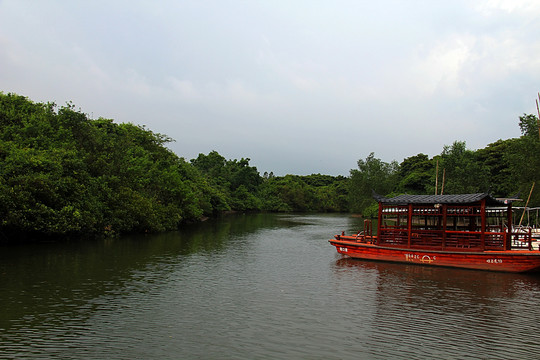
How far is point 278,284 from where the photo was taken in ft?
49.5

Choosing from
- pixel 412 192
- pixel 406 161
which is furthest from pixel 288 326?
pixel 406 161

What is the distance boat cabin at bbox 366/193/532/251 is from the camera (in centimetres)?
1778

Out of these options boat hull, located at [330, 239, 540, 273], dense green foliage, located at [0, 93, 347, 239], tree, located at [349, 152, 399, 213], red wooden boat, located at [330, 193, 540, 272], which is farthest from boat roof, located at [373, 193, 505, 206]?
tree, located at [349, 152, 399, 213]

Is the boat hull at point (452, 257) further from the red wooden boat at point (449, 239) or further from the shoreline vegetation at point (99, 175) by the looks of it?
the shoreline vegetation at point (99, 175)

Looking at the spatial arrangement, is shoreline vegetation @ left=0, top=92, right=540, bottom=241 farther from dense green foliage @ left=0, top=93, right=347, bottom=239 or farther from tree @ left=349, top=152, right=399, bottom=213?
tree @ left=349, top=152, right=399, bottom=213

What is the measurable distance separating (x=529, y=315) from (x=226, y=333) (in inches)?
360

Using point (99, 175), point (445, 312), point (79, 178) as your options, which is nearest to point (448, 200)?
point (445, 312)

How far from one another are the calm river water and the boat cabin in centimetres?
151

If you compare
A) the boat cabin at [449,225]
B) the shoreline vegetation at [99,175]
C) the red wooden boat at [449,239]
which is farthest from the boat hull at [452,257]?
the shoreline vegetation at [99,175]

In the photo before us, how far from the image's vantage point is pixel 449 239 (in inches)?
745

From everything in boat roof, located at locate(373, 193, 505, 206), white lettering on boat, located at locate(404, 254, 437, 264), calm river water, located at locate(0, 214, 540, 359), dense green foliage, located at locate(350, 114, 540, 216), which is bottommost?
calm river water, located at locate(0, 214, 540, 359)

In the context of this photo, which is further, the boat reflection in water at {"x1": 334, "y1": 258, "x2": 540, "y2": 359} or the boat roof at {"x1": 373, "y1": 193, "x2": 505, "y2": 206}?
the boat roof at {"x1": 373, "y1": 193, "x2": 505, "y2": 206}

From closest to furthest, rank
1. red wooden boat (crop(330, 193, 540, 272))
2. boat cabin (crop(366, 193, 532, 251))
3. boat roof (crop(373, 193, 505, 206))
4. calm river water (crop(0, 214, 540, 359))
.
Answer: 1. calm river water (crop(0, 214, 540, 359))
2. red wooden boat (crop(330, 193, 540, 272))
3. boat roof (crop(373, 193, 505, 206))
4. boat cabin (crop(366, 193, 532, 251))

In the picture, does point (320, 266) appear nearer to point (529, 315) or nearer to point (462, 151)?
point (529, 315)
